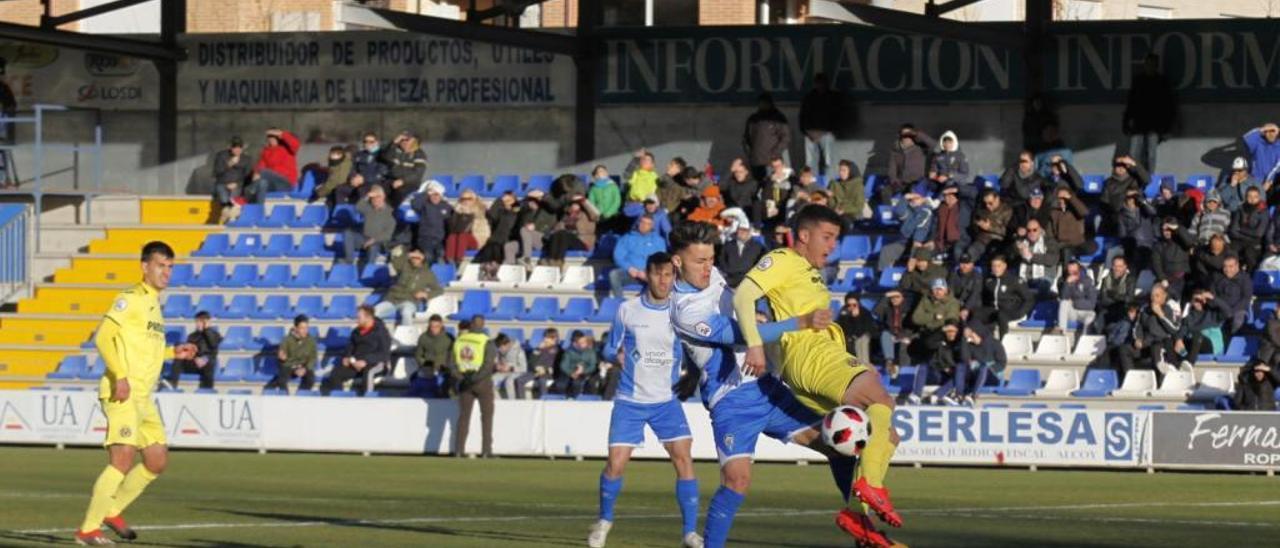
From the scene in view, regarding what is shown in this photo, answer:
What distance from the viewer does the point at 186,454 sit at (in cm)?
2781

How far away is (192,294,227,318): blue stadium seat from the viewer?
1320 inches

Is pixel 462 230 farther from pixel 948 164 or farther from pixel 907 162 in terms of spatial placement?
pixel 948 164

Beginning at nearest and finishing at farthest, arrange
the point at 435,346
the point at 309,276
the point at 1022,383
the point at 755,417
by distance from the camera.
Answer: the point at 755,417 → the point at 1022,383 → the point at 435,346 → the point at 309,276

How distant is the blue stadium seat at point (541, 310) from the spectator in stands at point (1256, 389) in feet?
32.1

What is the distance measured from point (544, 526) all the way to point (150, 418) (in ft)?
9.02

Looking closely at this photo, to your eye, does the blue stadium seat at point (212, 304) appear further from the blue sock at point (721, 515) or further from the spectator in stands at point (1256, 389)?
the blue sock at point (721, 515)

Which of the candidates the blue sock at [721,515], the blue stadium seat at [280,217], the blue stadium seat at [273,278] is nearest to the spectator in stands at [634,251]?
the blue stadium seat at [273,278]

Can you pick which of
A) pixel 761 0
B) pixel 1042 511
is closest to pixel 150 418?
pixel 1042 511

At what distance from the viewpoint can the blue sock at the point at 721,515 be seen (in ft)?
37.6

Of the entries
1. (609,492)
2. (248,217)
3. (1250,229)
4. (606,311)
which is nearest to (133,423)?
(609,492)

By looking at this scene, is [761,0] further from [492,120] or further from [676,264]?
[676,264]

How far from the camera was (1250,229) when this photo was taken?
28.1 m

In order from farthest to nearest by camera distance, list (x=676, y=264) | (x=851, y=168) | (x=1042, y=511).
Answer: (x=851, y=168) → (x=1042, y=511) → (x=676, y=264)

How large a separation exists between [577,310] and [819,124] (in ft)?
14.6
